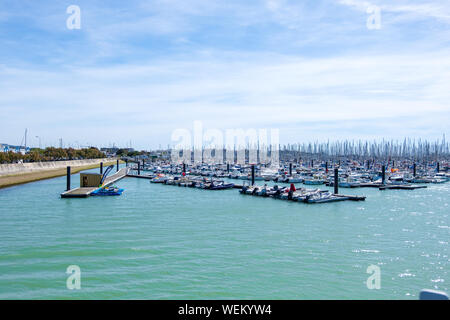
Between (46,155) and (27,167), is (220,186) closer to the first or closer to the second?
(27,167)

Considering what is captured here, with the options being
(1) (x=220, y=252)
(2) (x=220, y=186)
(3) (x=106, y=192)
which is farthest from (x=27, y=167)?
(1) (x=220, y=252)

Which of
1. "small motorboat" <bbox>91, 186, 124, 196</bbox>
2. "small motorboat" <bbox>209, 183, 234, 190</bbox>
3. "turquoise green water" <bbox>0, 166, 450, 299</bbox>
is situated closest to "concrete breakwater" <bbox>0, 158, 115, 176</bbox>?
"small motorboat" <bbox>91, 186, 124, 196</bbox>

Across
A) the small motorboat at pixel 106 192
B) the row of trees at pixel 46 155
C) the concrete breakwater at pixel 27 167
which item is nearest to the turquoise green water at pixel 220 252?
the small motorboat at pixel 106 192

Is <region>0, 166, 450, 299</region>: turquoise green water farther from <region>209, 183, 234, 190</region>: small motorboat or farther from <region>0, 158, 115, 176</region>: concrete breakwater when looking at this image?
<region>0, 158, 115, 176</region>: concrete breakwater

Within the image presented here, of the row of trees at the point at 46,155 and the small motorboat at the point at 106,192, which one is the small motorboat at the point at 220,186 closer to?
the small motorboat at the point at 106,192
